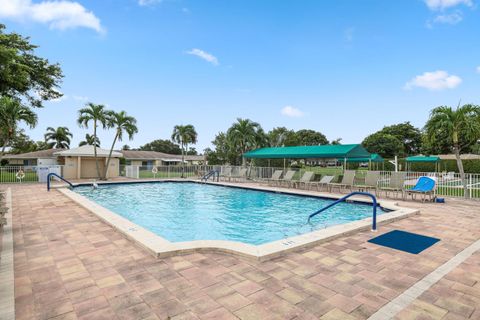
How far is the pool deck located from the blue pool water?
2.68m

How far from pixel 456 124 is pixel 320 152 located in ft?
19.8

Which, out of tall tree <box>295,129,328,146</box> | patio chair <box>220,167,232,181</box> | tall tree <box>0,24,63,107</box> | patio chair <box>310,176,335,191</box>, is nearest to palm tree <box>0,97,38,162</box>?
tall tree <box>0,24,63,107</box>

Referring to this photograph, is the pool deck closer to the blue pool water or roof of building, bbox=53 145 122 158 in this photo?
the blue pool water

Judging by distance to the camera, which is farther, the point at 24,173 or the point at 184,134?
the point at 184,134

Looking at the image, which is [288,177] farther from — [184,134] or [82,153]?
[82,153]

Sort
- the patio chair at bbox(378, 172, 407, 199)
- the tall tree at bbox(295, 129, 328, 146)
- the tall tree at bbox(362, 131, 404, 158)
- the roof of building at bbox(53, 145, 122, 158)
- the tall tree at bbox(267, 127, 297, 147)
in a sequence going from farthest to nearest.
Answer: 1. the tall tree at bbox(295, 129, 328, 146)
2. the tall tree at bbox(362, 131, 404, 158)
3. the tall tree at bbox(267, 127, 297, 147)
4. the roof of building at bbox(53, 145, 122, 158)
5. the patio chair at bbox(378, 172, 407, 199)

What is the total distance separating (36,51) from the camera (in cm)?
1545

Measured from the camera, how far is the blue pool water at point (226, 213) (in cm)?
723

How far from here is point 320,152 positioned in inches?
581

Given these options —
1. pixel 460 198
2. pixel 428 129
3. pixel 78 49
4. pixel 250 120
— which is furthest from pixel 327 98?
pixel 78 49

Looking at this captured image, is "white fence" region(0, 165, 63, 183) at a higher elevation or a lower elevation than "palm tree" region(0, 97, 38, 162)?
lower

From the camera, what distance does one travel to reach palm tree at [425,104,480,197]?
396 inches

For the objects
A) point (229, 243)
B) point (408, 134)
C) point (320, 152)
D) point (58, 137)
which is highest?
point (408, 134)

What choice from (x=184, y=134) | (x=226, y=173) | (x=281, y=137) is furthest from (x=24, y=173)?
(x=281, y=137)
